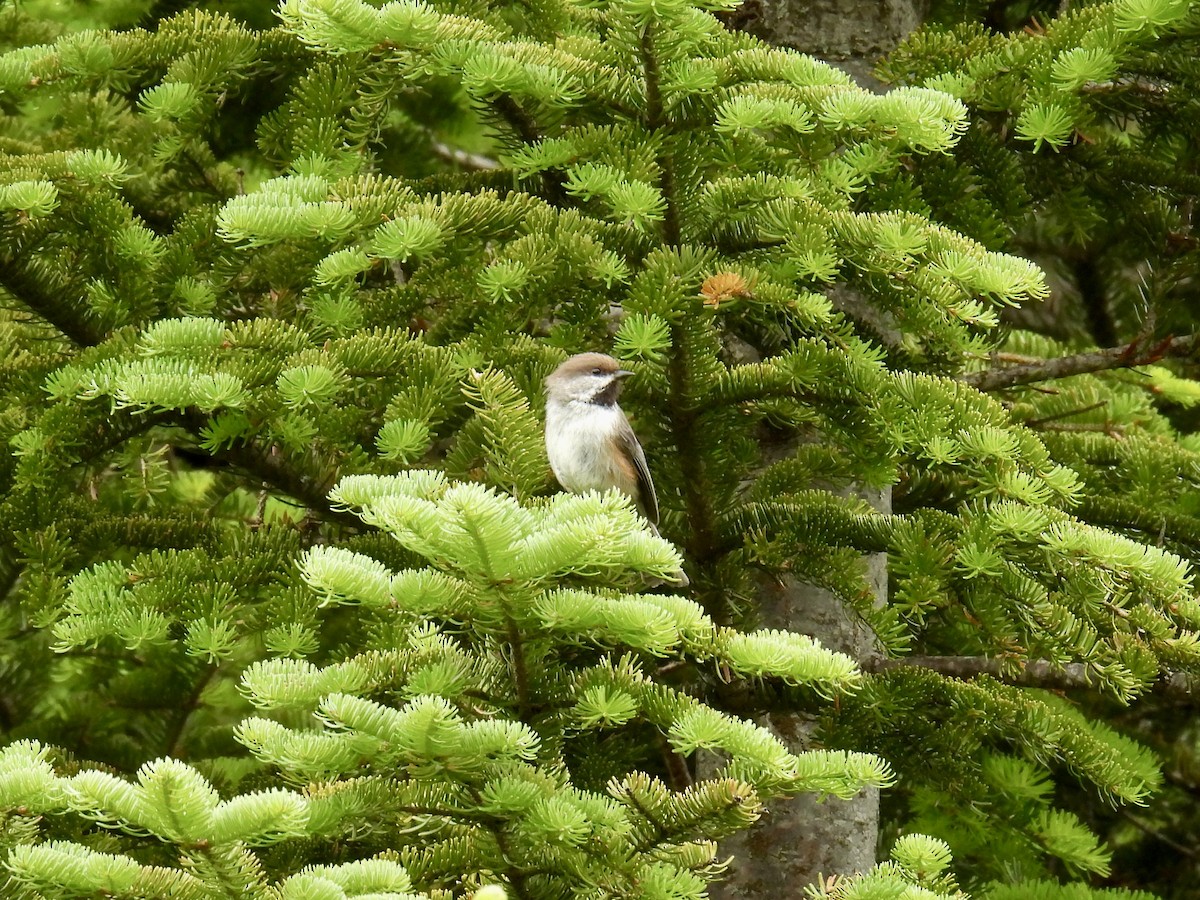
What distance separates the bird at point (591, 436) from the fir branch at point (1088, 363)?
4.05ft

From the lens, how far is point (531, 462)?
338 cm

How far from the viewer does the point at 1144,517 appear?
14.2ft

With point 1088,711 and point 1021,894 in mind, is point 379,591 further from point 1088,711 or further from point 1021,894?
point 1088,711

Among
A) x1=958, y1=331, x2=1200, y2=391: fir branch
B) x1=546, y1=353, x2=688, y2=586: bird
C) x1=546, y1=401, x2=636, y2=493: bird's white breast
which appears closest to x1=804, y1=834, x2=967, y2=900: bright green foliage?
x1=958, y1=331, x2=1200, y2=391: fir branch

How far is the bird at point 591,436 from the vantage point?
194 inches

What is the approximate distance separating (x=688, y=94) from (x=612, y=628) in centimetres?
162

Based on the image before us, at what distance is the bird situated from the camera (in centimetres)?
493

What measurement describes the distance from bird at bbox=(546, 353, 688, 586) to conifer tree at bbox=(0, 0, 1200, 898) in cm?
48

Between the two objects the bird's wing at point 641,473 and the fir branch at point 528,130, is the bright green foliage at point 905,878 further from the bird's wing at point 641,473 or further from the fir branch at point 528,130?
the fir branch at point 528,130

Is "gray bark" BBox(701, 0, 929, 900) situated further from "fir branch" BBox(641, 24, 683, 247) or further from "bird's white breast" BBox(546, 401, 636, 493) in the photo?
"fir branch" BBox(641, 24, 683, 247)

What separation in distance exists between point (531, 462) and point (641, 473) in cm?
154

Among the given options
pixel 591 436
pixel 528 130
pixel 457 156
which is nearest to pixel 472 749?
pixel 528 130

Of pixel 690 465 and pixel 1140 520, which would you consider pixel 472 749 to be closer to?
pixel 690 465

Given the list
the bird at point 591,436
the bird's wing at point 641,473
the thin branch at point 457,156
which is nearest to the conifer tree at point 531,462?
the bird's wing at point 641,473
